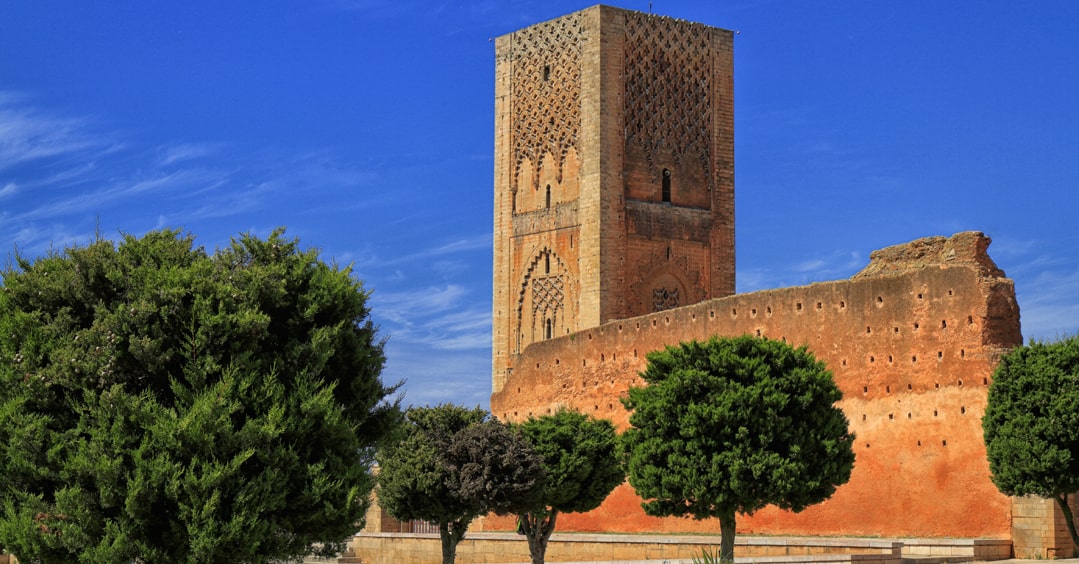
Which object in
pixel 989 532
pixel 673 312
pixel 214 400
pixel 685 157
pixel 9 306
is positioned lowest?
pixel 989 532

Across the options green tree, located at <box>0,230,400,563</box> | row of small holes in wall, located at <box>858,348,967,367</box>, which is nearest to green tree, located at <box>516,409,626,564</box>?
row of small holes in wall, located at <box>858,348,967,367</box>

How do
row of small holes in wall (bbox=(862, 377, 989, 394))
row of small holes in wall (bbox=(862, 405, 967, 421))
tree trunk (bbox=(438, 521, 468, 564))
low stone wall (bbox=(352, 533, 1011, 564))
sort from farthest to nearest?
row of small holes in wall (bbox=(862, 405, 967, 421)) < row of small holes in wall (bbox=(862, 377, 989, 394)) < tree trunk (bbox=(438, 521, 468, 564)) < low stone wall (bbox=(352, 533, 1011, 564))

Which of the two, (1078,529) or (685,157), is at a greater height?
(685,157)

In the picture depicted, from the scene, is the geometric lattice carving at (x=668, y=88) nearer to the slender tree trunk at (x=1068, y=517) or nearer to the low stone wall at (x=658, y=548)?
the low stone wall at (x=658, y=548)

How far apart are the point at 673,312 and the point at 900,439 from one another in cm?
594

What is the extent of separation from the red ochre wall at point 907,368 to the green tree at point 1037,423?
1.34m

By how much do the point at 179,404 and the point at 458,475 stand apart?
25.9ft

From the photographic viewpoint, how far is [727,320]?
2662 cm

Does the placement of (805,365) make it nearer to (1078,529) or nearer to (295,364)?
(1078,529)

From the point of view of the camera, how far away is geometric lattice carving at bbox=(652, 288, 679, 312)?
38.3 metres

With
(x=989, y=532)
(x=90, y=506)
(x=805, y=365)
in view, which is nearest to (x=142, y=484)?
(x=90, y=506)

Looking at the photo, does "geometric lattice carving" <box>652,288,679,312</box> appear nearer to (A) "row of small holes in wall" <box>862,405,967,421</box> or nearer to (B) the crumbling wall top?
(B) the crumbling wall top

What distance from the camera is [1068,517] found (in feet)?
68.7

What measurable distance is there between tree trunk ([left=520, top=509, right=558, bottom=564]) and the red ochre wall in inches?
164
